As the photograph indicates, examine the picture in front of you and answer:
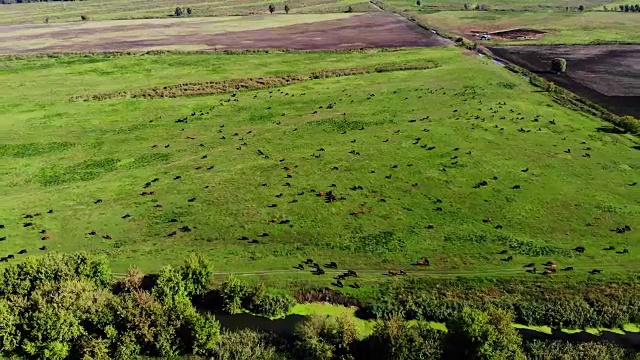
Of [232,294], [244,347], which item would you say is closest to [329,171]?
[232,294]

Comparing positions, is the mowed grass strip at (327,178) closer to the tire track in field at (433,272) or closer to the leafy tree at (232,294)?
the tire track in field at (433,272)

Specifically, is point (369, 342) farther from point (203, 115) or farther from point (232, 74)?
point (232, 74)

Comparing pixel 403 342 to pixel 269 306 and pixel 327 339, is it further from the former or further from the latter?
pixel 269 306

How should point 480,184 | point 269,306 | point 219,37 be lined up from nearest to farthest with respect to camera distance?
point 269,306, point 480,184, point 219,37

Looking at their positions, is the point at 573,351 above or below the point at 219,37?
below

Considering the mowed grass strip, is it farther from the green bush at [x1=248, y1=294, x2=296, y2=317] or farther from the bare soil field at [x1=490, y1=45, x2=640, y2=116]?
the bare soil field at [x1=490, y1=45, x2=640, y2=116]

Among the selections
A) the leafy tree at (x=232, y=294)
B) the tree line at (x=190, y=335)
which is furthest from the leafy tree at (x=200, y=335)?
the leafy tree at (x=232, y=294)
